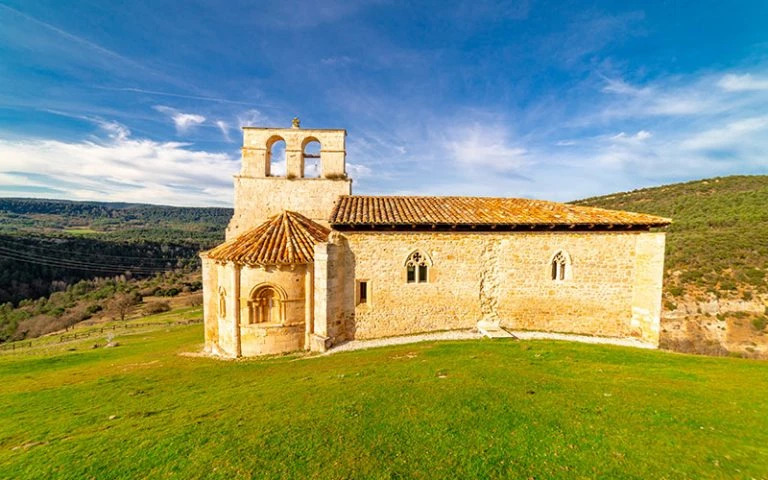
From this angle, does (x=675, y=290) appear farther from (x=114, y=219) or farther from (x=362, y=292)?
(x=114, y=219)

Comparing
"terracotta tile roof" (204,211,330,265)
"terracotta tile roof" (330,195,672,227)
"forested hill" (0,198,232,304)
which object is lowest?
"forested hill" (0,198,232,304)

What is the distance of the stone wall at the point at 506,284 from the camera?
12297 millimetres

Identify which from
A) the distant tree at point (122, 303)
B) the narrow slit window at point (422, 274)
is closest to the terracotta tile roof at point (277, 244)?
the narrow slit window at point (422, 274)

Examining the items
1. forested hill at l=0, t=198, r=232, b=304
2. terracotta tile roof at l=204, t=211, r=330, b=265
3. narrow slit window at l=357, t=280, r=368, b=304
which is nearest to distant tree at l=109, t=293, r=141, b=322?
forested hill at l=0, t=198, r=232, b=304

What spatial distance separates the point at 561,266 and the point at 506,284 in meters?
2.45

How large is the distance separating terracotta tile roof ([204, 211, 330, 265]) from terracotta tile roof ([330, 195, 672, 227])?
1.32 meters

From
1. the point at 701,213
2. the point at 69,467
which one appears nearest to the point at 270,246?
the point at 69,467

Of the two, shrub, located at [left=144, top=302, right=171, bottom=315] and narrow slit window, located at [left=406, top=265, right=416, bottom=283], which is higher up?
narrow slit window, located at [left=406, top=265, right=416, bottom=283]

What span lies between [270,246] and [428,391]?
7510mm

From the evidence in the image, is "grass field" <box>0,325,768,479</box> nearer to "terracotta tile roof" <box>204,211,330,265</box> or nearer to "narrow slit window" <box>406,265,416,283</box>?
"narrow slit window" <box>406,265,416,283</box>

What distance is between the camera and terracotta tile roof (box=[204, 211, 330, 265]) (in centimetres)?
1076

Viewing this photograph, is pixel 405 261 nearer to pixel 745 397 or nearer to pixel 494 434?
pixel 494 434

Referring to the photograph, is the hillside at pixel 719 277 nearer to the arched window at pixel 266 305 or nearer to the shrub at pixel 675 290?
the shrub at pixel 675 290

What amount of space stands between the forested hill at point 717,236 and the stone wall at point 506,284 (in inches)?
646
